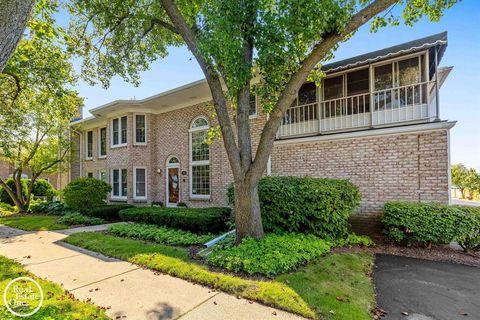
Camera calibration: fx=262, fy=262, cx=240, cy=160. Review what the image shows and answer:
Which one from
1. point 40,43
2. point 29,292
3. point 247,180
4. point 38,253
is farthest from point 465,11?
point 38,253

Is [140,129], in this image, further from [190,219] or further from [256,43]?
[256,43]

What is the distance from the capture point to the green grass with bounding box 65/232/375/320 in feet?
12.0

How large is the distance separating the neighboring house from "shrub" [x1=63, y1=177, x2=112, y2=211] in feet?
7.11

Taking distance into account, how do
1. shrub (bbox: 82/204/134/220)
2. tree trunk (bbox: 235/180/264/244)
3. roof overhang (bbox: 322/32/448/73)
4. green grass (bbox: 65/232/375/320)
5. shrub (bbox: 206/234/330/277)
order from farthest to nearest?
shrub (bbox: 82/204/134/220) → roof overhang (bbox: 322/32/448/73) → tree trunk (bbox: 235/180/264/244) → shrub (bbox: 206/234/330/277) → green grass (bbox: 65/232/375/320)

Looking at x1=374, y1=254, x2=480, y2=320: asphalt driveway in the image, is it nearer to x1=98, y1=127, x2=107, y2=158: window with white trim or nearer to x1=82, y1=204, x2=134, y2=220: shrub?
x1=82, y1=204, x2=134, y2=220: shrub

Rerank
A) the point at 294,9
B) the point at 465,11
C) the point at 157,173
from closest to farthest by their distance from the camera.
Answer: the point at 294,9 < the point at 465,11 < the point at 157,173

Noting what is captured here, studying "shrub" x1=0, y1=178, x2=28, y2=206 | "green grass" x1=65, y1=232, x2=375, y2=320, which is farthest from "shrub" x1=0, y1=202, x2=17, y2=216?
"green grass" x1=65, y1=232, x2=375, y2=320

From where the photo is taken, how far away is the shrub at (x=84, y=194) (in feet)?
39.3

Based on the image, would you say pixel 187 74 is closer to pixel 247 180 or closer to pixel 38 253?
pixel 247 180

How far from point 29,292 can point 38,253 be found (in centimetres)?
280

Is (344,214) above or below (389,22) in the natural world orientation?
below

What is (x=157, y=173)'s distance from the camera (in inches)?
577

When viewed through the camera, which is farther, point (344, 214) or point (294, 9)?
point (344, 214)

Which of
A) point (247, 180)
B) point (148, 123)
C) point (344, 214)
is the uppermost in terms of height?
point (148, 123)
